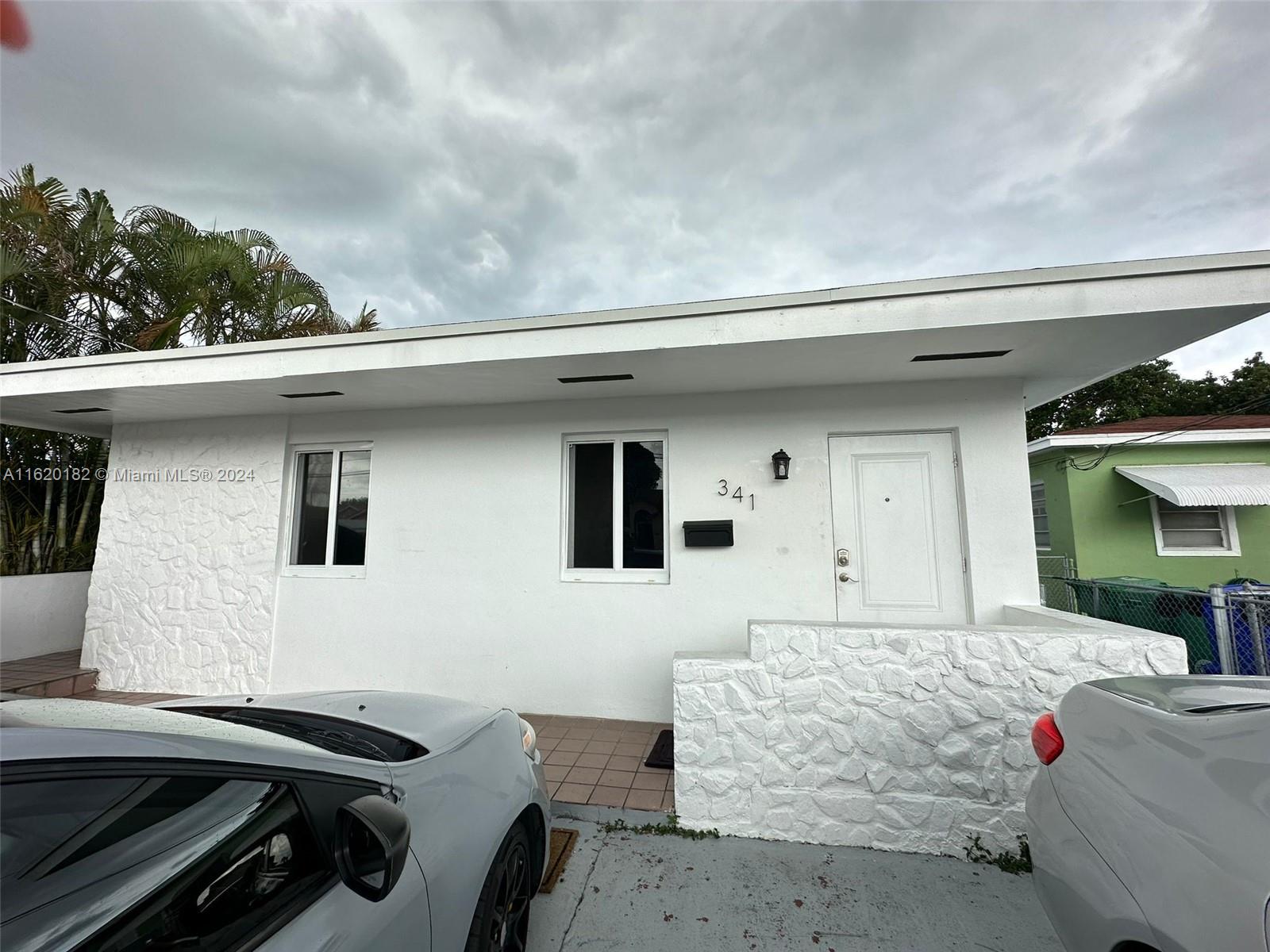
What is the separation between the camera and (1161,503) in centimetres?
825

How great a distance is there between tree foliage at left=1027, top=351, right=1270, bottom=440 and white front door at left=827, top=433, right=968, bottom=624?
57.7 ft

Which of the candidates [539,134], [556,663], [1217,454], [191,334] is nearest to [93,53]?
[191,334]

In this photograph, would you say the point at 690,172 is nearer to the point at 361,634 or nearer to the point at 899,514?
the point at 899,514

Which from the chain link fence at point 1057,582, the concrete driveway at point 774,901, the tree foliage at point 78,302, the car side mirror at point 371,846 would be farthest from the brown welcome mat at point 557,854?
the tree foliage at point 78,302

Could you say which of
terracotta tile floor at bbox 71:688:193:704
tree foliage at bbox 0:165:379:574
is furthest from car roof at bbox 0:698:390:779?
tree foliage at bbox 0:165:379:574

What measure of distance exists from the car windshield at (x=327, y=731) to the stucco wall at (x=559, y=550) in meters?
2.79

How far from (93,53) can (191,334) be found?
12.8ft

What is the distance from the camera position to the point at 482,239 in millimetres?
11164

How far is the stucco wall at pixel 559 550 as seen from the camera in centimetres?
411

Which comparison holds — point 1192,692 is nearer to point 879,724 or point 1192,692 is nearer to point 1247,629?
point 879,724

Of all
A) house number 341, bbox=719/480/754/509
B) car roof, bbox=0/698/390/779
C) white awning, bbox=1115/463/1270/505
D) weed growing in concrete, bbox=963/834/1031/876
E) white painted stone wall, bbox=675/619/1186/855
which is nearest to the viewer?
car roof, bbox=0/698/390/779

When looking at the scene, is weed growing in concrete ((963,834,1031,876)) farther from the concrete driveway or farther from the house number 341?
the house number 341

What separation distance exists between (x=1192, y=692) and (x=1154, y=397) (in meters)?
23.7

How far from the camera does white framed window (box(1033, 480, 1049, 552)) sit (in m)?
9.39
